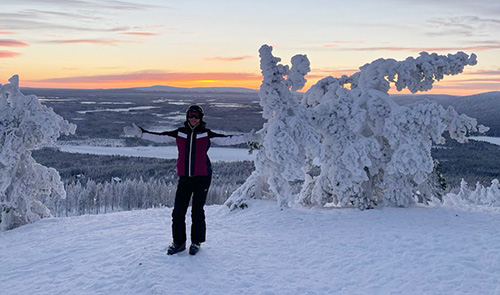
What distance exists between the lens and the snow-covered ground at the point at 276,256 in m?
6.45

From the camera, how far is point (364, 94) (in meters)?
11.8

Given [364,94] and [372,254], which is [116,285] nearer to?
[372,254]

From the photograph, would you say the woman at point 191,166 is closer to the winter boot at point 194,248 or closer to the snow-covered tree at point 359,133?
the winter boot at point 194,248

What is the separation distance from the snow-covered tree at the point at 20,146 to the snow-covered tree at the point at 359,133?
4.98 m

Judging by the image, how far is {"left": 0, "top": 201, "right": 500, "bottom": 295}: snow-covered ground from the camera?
254 inches

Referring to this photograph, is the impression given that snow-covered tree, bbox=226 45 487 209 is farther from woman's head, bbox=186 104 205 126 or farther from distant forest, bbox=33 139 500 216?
distant forest, bbox=33 139 500 216

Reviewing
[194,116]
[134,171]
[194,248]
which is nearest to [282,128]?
[194,116]

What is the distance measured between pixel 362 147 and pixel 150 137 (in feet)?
18.3

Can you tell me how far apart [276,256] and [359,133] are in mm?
5100

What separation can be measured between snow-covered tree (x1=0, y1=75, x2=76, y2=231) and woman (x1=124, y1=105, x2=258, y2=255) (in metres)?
4.49

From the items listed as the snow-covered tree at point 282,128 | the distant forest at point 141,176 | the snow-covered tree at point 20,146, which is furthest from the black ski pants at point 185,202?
the distant forest at point 141,176

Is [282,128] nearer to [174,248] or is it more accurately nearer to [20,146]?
[174,248]

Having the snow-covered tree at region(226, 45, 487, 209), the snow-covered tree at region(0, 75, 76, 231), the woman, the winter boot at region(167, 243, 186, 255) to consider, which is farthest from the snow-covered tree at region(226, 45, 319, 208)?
the snow-covered tree at region(0, 75, 76, 231)

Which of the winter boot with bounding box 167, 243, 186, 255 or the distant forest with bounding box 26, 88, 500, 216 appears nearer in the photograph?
the winter boot with bounding box 167, 243, 186, 255
